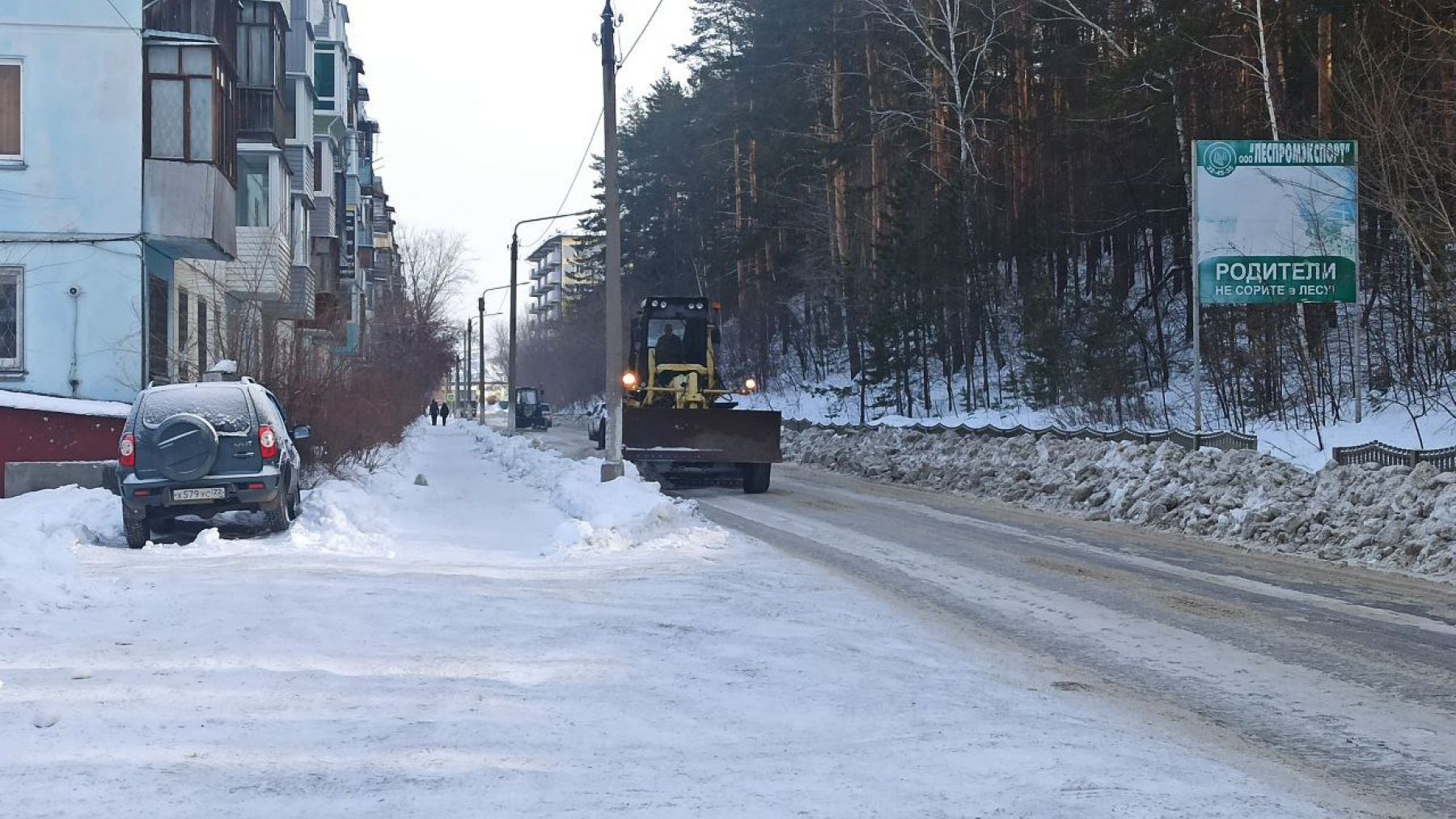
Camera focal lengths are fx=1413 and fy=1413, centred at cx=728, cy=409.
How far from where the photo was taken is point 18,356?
2388 cm

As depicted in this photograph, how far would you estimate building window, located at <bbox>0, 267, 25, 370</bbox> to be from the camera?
937 inches

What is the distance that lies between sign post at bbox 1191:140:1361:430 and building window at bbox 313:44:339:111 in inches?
1349

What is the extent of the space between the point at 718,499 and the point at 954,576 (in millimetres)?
10722

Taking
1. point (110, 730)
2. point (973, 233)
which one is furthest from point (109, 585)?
point (973, 233)

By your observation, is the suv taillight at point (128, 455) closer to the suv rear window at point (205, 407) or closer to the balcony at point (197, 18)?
the suv rear window at point (205, 407)

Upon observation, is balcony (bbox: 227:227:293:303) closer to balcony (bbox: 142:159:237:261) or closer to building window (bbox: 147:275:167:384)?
building window (bbox: 147:275:167:384)

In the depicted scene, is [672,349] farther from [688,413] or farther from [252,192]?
[252,192]

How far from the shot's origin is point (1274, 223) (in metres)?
22.7

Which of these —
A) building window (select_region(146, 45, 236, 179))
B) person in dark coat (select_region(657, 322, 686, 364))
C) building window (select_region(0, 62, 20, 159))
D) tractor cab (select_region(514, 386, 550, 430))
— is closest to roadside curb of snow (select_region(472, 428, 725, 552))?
person in dark coat (select_region(657, 322, 686, 364))

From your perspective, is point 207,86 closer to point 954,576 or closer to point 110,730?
point 954,576

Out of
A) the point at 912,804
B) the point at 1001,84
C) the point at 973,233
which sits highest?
the point at 1001,84

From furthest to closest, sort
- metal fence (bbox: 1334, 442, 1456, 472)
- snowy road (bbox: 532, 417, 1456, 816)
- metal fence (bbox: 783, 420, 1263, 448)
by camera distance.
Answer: metal fence (bbox: 783, 420, 1263, 448), metal fence (bbox: 1334, 442, 1456, 472), snowy road (bbox: 532, 417, 1456, 816)

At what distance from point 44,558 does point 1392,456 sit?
14.4 metres

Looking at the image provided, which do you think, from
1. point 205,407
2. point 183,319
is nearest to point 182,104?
point 183,319
